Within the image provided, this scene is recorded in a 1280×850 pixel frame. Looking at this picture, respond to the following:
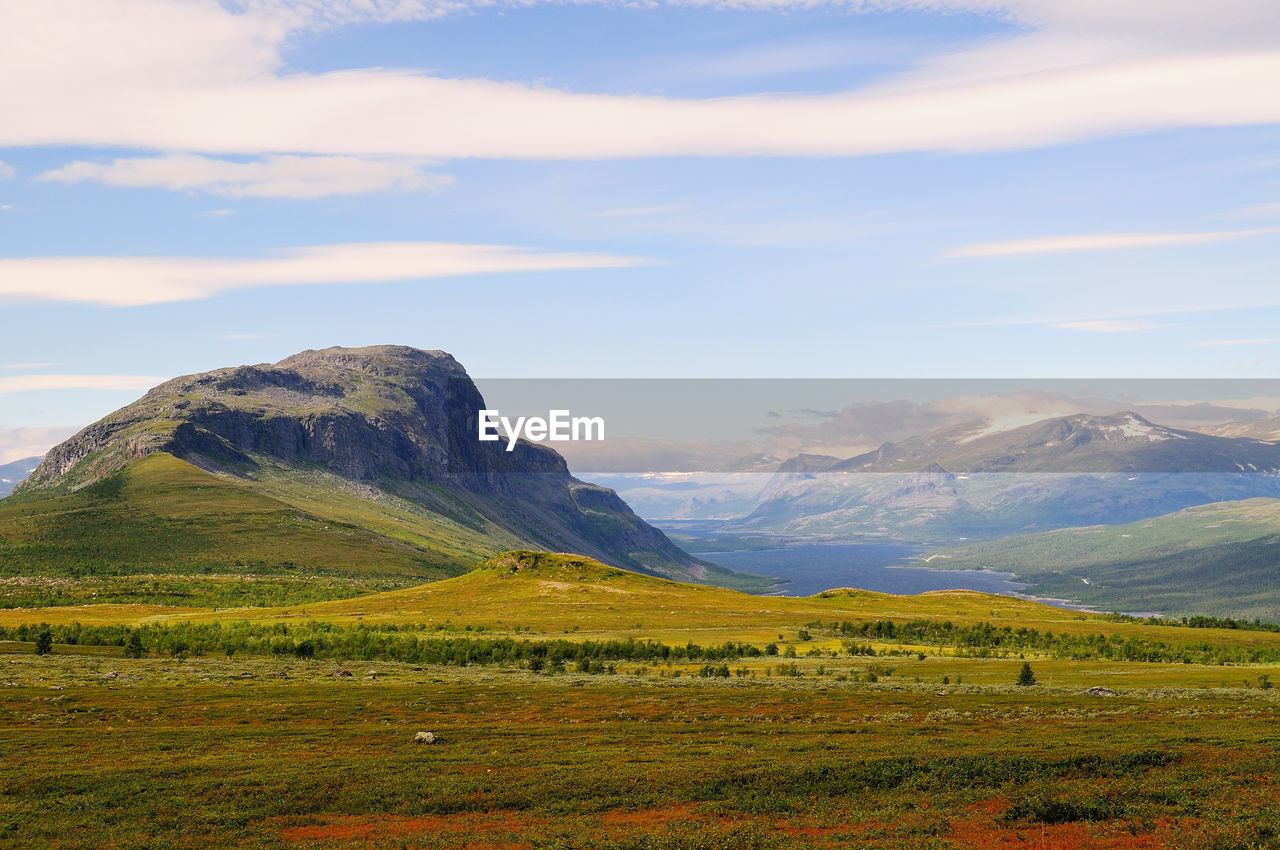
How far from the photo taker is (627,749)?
56531mm

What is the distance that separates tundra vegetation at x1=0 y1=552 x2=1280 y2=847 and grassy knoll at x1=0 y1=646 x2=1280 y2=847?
0.67ft

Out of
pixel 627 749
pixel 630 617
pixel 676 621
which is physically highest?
pixel 627 749

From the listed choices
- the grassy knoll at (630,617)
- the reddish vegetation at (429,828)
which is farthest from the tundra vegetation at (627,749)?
the grassy knoll at (630,617)

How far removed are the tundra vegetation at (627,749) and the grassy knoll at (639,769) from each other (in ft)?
0.67

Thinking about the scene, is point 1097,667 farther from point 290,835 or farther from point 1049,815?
point 290,835

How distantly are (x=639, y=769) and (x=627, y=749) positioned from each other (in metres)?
5.64

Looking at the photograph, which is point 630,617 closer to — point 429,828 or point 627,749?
point 627,749

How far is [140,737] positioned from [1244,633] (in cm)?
16851

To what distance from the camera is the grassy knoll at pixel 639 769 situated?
1629 inches

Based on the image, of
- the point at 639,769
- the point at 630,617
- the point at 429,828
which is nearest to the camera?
the point at 429,828

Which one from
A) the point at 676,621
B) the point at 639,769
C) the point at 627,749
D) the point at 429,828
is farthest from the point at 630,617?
the point at 429,828

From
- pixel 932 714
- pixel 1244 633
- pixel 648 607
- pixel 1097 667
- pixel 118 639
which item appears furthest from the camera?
pixel 648 607

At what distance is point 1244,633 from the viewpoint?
6304 inches

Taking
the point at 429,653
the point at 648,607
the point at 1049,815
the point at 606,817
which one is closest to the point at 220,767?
the point at 606,817
